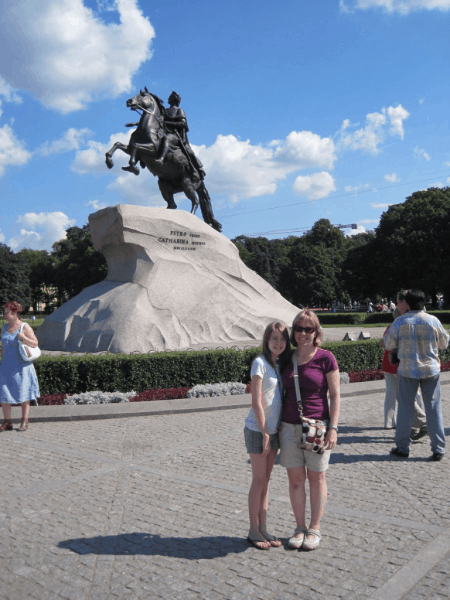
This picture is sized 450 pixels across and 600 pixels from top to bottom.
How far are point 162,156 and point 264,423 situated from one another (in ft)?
46.9

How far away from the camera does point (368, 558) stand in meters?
3.65

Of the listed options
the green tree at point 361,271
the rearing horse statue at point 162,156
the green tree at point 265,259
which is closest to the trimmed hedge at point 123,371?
the rearing horse statue at point 162,156

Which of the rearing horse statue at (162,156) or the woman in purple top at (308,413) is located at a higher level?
the rearing horse statue at (162,156)

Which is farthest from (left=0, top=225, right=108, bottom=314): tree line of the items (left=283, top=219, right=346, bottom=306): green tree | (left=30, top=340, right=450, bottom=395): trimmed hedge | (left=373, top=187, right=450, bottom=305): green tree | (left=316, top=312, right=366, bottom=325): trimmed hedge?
(left=30, top=340, right=450, bottom=395): trimmed hedge

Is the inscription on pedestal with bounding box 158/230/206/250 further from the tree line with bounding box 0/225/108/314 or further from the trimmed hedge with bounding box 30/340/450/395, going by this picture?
the tree line with bounding box 0/225/108/314

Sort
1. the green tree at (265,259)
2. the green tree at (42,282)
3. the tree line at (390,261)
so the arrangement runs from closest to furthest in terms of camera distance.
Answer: the tree line at (390,261)
the green tree at (265,259)
the green tree at (42,282)

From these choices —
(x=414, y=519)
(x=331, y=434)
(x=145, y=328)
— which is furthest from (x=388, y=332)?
(x=145, y=328)

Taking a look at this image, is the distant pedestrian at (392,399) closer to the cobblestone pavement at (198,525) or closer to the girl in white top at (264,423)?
the cobblestone pavement at (198,525)

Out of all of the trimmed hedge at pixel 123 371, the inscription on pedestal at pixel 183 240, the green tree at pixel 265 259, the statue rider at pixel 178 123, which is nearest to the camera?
the trimmed hedge at pixel 123 371

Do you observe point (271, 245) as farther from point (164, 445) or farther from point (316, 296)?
point (164, 445)

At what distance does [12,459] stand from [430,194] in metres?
43.3

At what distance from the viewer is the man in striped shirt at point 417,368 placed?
6.04m

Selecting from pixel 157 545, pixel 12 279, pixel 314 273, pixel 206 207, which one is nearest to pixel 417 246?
pixel 314 273

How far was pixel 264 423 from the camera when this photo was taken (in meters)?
3.72
